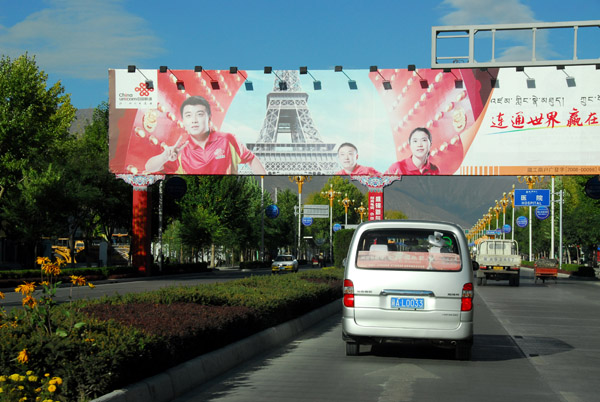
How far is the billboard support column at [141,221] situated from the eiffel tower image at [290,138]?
6.14 metres

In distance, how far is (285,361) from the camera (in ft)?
37.4

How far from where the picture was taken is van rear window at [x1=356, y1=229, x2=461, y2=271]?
36.8 ft

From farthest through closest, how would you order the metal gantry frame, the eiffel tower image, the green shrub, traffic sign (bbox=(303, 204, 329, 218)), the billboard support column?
1. traffic sign (bbox=(303, 204, 329, 218))
2. the green shrub
3. the billboard support column
4. the eiffel tower image
5. the metal gantry frame

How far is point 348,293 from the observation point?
11.3 metres

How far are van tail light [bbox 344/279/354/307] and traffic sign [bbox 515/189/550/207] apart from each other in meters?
60.4

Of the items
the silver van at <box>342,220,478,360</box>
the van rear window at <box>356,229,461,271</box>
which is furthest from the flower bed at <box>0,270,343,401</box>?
the van rear window at <box>356,229,461,271</box>

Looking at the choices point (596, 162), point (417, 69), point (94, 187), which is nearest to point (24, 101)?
point (94, 187)

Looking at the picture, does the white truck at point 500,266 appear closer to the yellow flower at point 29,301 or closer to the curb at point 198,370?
the curb at point 198,370

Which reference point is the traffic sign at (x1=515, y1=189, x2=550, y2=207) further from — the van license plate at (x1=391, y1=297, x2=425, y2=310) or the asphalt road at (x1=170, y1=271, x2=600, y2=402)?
the van license plate at (x1=391, y1=297, x2=425, y2=310)

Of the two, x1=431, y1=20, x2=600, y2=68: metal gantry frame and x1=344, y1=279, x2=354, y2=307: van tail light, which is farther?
x1=431, y1=20, x2=600, y2=68: metal gantry frame

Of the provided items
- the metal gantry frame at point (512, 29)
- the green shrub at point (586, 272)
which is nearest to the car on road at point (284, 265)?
the green shrub at point (586, 272)

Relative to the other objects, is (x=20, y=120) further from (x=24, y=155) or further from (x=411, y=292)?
(x=411, y=292)

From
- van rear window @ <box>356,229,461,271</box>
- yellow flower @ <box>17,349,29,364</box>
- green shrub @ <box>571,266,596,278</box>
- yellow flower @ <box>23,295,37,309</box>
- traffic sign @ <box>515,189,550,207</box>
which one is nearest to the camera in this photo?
yellow flower @ <box>17,349,29,364</box>

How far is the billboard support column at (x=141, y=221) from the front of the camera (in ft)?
144
